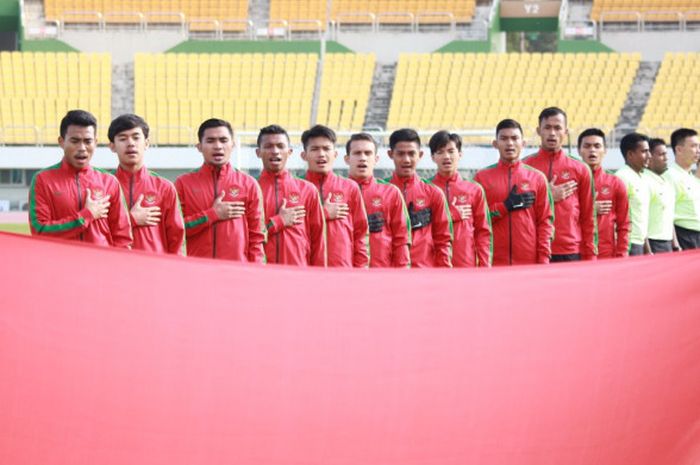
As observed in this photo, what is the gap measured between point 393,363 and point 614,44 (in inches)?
1034

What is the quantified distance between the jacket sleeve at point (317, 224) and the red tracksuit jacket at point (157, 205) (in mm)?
803

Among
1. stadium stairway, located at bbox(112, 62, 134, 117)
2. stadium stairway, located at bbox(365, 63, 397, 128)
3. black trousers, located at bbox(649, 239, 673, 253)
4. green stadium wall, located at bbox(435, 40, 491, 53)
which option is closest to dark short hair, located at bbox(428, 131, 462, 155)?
black trousers, located at bbox(649, 239, 673, 253)

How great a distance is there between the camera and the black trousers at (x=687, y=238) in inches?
378

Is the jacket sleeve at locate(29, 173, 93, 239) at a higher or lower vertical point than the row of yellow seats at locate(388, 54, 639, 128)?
higher

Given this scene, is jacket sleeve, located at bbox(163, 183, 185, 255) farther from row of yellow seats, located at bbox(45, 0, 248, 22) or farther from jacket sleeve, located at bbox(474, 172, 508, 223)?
row of yellow seats, located at bbox(45, 0, 248, 22)

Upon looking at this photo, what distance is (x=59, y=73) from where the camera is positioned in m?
25.7

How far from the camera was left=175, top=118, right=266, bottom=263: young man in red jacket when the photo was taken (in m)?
6.11

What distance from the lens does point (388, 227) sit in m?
6.84

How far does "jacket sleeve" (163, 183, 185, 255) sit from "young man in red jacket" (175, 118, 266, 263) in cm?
24

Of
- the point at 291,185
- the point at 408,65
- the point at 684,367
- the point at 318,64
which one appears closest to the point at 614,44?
the point at 408,65

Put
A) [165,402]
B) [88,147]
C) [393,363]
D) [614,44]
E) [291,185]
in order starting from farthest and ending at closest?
[614,44] < [291,185] < [88,147] < [393,363] < [165,402]

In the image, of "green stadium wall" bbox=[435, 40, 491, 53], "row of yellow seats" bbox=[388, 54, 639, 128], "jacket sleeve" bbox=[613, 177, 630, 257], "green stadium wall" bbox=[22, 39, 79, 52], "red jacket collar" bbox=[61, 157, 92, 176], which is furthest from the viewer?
"green stadium wall" bbox=[435, 40, 491, 53]

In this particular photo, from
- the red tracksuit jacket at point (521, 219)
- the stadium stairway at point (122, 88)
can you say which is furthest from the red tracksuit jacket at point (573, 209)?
the stadium stairway at point (122, 88)

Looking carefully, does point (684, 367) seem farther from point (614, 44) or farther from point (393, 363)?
point (614, 44)
